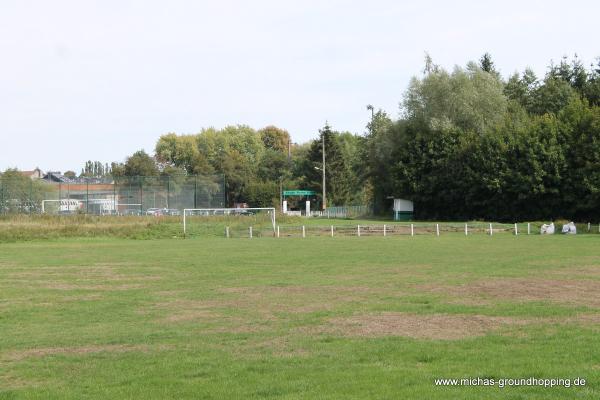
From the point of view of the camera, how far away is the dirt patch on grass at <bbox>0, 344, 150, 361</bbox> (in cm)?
1025

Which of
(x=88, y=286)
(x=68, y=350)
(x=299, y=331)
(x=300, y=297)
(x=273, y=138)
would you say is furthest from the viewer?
(x=273, y=138)

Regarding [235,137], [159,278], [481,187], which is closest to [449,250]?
[159,278]

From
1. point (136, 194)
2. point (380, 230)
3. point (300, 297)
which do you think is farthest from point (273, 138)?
point (300, 297)

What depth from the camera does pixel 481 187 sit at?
6981 centimetres

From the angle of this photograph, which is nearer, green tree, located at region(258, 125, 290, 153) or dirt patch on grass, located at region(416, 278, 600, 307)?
dirt patch on grass, located at region(416, 278, 600, 307)

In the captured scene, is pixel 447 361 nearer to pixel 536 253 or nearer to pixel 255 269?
pixel 255 269

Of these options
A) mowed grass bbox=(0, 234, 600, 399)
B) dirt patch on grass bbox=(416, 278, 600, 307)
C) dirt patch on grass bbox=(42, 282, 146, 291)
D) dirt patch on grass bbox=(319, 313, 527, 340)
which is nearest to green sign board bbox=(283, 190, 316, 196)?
mowed grass bbox=(0, 234, 600, 399)

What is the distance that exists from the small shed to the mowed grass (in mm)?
56289

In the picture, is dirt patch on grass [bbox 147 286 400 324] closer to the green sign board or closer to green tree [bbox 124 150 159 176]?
the green sign board

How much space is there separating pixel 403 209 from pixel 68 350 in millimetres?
71136

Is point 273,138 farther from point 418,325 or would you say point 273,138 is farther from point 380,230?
point 418,325

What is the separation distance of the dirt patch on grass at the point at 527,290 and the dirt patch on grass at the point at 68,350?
7.29 m

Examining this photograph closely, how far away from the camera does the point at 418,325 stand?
11875mm

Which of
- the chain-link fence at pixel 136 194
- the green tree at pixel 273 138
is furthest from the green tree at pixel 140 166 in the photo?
the chain-link fence at pixel 136 194
